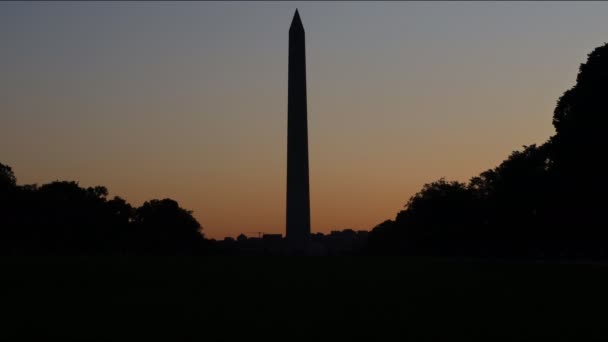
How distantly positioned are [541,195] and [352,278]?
27.8 metres

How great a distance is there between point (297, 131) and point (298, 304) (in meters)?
34.0

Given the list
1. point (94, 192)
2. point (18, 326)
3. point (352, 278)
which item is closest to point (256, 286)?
point (352, 278)

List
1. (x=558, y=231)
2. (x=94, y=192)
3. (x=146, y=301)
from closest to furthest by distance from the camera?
(x=146, y=301)
(x=558, y=231)
(x=94, y=192)

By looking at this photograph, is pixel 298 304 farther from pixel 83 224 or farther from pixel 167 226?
pixel 167 226

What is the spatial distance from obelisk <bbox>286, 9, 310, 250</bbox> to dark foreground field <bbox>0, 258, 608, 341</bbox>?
746 inches

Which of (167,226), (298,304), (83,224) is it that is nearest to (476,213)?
(83,224)

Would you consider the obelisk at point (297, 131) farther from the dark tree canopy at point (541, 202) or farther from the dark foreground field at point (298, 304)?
the dark foreground field at point (298, 304)

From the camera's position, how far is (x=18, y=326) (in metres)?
18.2

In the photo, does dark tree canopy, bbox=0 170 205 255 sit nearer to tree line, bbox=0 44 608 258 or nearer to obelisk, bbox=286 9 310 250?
tree line, bbox=0 44 608 258

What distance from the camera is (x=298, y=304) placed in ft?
75.8

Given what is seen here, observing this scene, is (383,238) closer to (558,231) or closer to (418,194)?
(418,194)

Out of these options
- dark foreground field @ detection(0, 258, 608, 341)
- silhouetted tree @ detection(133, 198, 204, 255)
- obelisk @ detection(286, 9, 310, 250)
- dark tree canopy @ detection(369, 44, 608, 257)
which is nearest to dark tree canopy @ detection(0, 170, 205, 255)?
silhouetted tree @ detection(133, 198, 204, 255)

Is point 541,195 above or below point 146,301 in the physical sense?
above

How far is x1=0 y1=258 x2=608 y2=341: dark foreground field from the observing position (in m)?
17.7
